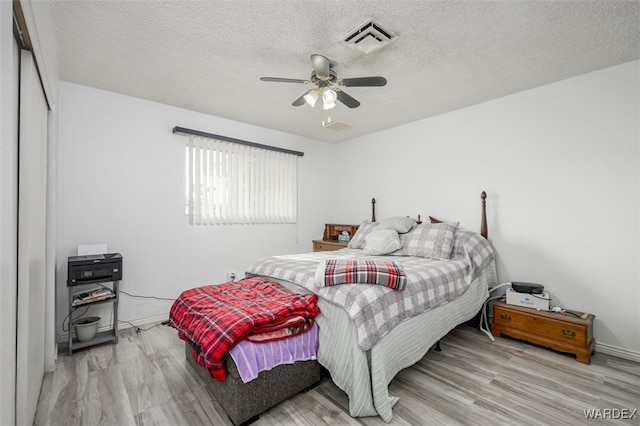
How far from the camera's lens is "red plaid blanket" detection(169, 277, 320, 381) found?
5.44 ft

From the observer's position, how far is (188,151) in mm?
3549

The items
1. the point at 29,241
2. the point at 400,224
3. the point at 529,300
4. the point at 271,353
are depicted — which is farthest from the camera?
the point at 400,224

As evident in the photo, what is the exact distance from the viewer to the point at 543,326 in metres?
2.60

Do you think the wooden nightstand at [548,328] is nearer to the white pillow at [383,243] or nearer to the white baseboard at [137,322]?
the white pillow at [383,243]

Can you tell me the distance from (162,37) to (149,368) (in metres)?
2.54

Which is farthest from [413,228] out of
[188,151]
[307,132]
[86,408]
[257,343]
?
[86,408]

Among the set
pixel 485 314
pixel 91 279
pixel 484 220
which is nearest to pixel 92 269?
pixel 91 279

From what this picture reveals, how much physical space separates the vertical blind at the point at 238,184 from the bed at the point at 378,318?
1.34m

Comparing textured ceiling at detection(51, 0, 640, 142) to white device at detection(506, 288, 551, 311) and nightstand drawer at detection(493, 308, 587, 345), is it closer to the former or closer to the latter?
white device at detection(506, 288, 551, 311)

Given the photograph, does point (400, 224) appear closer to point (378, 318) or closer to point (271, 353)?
point (378, 318)

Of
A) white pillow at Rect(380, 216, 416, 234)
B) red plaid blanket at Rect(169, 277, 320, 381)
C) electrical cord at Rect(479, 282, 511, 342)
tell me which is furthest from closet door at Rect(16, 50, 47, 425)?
electrical cord at Rect(479, 282, 511, 342)

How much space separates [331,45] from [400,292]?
1908mm

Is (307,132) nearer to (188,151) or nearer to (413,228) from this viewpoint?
(188,151)

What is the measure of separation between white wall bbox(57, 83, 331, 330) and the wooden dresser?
1.21m
